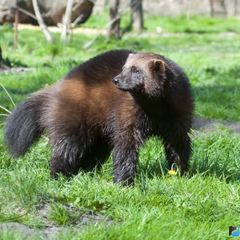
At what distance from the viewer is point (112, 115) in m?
3.70

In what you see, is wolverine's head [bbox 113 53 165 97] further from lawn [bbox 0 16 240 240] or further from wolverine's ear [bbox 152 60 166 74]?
lawn [bbox 0 16 240 240]

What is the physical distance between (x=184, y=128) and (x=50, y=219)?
1.40 meters

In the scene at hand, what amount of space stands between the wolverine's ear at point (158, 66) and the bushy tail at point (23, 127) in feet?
3.34

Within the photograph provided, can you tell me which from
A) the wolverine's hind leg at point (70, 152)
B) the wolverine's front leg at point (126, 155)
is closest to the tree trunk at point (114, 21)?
the wolverine's hind leg at point (70, 152)

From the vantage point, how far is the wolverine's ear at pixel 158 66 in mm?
3562

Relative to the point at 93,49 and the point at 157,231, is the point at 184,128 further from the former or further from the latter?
the point at 93,49

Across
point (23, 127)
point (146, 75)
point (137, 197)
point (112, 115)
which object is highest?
point (146, 75)

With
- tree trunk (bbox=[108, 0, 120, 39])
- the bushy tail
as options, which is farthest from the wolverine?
tree trunk (bbox=[108, 0, 120, 39])

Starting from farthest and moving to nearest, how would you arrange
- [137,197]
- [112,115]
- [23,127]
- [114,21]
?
1. [114,21]
2. [23,127]
3. [112,115]
4. [137,197]

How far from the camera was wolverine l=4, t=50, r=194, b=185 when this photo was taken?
11.9 feet

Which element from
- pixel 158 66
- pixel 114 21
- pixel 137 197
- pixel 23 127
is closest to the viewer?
pixel 137 197

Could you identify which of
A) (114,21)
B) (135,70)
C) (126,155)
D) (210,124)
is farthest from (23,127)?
(114,21)

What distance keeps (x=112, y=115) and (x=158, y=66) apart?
0.51 metres

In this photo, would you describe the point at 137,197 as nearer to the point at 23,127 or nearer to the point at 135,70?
the point at 135,70
